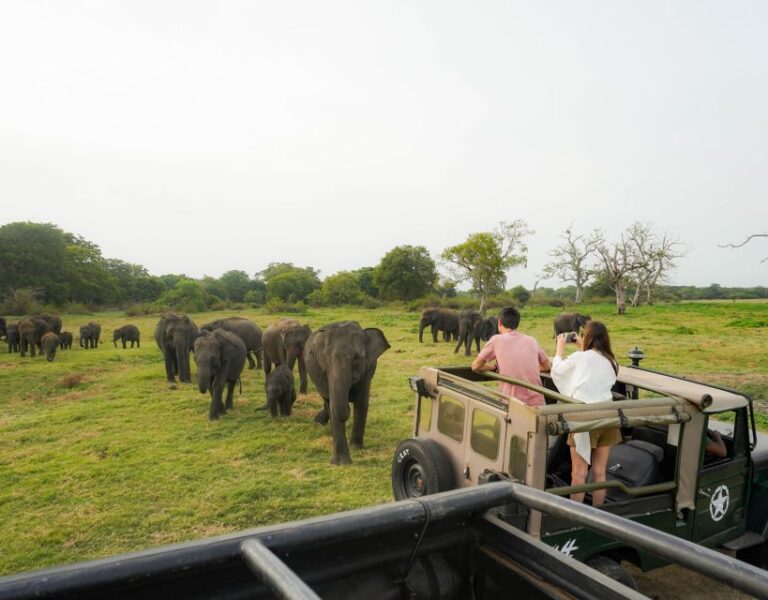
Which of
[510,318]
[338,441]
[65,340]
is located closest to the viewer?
[510,318]

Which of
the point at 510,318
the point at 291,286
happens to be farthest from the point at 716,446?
the point at 291,286

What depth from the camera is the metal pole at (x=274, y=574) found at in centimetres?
113

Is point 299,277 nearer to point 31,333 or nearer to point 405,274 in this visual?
point 405,274

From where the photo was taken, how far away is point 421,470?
4.51 m

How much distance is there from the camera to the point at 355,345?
8.00 meters

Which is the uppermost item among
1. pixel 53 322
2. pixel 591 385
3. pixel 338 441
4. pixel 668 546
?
pixel 668 546

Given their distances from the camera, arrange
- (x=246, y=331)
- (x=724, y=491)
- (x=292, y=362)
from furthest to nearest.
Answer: (x=246, y=331) < (x=292, y=362) < (x=724, y=491)

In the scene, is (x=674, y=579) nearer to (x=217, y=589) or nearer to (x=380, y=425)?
(x=217, y=589)

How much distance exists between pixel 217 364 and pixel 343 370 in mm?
3784

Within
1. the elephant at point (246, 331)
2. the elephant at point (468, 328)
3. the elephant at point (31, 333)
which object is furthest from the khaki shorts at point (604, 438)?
the elephant at point (31, 333)

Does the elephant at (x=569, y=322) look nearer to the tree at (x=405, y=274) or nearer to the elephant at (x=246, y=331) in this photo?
the elephant at (x=246, y=331)

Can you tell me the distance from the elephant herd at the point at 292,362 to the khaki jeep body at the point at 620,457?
2.59 meters

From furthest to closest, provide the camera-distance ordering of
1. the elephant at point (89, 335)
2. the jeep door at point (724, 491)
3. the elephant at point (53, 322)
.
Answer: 1. the elephant at point (89, 335)
2. the elephant at point (53, 322)
3. the jeep door at point (724, 491)

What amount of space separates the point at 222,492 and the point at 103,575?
217 inches
